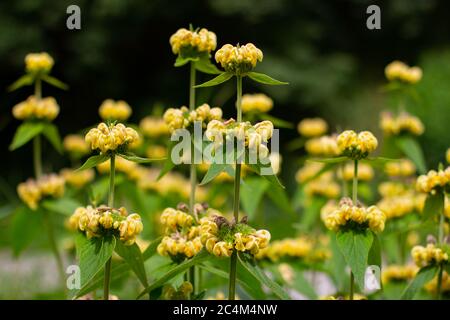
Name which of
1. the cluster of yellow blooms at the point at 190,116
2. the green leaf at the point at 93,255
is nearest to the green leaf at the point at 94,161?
the green leaf at the point at 93,255

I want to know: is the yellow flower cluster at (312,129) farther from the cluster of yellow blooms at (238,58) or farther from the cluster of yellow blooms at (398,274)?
the cluster of yellow blooms at (238,58)

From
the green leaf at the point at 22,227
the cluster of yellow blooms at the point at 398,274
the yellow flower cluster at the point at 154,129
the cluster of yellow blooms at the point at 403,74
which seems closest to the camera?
the cluster of yellow blooms at the point at 398,274

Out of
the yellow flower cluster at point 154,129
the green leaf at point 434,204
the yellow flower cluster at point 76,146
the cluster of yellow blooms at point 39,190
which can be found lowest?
the green leaf at point 434,204

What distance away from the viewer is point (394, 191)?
2391mm

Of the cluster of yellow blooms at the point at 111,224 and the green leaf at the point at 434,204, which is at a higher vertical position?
the green leaf at the point at 434,204

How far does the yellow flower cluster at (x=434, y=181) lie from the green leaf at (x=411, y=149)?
63 centimetres

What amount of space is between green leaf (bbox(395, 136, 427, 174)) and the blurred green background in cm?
534

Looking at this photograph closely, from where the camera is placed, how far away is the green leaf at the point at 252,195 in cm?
193

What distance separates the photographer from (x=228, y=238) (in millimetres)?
1188

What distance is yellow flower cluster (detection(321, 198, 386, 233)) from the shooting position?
4.39 feet

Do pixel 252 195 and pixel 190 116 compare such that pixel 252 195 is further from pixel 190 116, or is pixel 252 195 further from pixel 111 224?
pixel 111 224

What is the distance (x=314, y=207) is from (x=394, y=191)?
0.30m

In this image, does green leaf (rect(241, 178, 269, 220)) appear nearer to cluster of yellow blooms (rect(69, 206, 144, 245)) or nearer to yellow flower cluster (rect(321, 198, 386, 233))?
yellow flower cluster (rect(321, 198, 386, 233))
